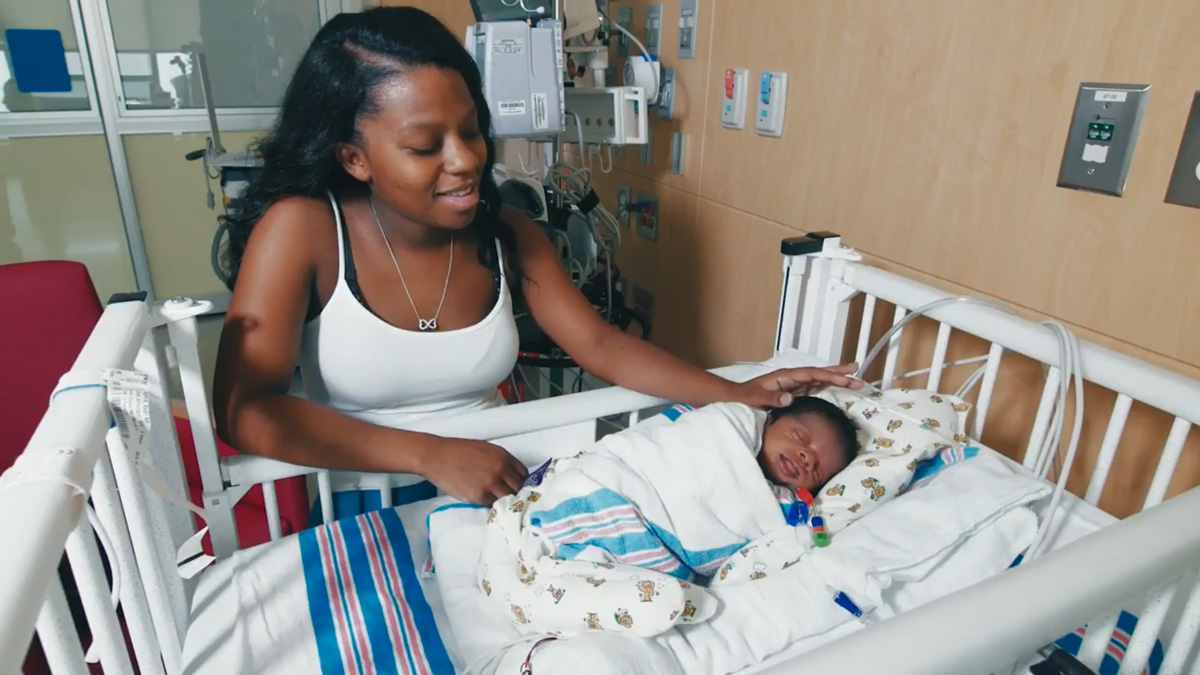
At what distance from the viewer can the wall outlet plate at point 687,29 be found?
6.07 feet

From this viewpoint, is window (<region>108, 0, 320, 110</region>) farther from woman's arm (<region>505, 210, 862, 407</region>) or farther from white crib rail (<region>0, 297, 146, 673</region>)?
white crib rail (<region>0, 297, 146, 673</region>)

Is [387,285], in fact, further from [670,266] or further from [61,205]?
[61,205]

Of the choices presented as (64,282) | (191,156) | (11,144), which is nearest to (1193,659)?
(64,282)

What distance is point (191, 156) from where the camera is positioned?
237cm

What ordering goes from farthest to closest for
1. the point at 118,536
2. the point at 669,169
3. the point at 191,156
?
the point at 191,156, the point at 669,169, the point at 118,536

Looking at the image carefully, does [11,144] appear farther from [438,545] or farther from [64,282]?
[438,545]

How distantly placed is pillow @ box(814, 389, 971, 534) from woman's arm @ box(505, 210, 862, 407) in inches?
2.4

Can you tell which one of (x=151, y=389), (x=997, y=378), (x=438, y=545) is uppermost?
(x=151, y=389)

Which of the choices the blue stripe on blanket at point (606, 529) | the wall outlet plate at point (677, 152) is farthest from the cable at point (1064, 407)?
the wall outlet plate at point (677, 152)

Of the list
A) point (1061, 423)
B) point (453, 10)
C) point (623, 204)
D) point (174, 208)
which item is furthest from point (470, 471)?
point (174, 208)

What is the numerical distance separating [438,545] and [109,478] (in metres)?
0.38

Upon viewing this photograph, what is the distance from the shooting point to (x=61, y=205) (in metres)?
3.31

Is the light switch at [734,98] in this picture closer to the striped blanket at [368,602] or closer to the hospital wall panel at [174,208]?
the striped blanket at [368,602]

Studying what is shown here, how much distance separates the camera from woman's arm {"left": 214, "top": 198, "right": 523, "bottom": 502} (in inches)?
35.9
